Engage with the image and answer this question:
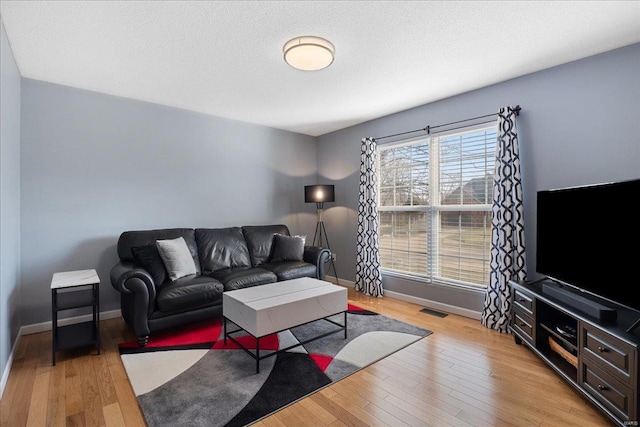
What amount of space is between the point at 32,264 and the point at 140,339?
4.86ft

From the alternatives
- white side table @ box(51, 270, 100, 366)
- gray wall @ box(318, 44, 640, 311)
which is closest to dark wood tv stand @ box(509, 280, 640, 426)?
gray wall @ box(318, 44, 640, 311)

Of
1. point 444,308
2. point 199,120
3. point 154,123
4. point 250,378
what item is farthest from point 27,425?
point 444,308

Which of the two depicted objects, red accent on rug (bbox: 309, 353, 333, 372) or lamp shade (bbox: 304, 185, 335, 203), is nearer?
red accent on rug (bbox: 309, 353, 333, 372)

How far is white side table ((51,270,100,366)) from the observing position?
2492 millimetres

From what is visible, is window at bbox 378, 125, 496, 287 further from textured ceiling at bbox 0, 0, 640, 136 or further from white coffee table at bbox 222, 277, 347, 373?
white coffee table at bbox 222, 277, 347, 373

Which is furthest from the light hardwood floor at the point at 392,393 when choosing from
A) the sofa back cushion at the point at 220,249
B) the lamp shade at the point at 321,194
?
the lamp shade at the point at 321,194

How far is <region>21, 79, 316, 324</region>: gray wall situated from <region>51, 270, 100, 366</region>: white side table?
545 mm

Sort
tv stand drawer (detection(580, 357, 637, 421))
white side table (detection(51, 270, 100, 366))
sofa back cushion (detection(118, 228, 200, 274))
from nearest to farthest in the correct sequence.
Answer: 1. tv stand drawer (detection(580, 357, 637, 421))
2. white side table (detection(51, 270, 100, 366))
3. sofa back cushion (detection(118, 228, 200, 274))

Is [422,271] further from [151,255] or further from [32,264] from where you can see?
[32,264]

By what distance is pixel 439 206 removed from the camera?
388 centimetres

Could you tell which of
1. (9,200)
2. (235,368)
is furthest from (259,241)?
(9,200)

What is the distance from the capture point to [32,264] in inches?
123

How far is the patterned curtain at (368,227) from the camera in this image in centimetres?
441

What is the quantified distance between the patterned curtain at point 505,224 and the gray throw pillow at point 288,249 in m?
2.35
